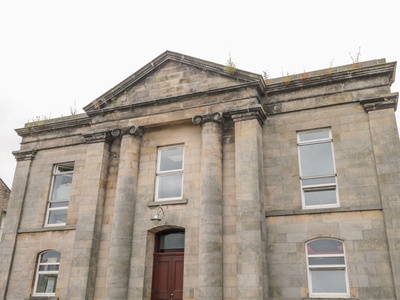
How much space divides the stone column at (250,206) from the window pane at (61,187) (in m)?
7.70

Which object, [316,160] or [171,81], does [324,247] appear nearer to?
[316,160]

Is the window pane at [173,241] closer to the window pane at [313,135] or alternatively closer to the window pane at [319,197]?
the window pane at [319,197]

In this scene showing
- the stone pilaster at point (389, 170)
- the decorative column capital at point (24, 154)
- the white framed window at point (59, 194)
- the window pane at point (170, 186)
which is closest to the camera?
the stone pilaster at point (389, 170)

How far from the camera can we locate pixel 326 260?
11047mm

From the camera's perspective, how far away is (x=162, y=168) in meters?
14.0

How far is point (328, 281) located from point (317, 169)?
3401 millimetres

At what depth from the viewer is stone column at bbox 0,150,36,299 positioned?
15016 millimetres

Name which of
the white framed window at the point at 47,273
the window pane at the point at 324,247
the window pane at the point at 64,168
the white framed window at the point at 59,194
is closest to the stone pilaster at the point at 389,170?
the window pane at the point at 324,247

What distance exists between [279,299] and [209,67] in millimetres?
8052

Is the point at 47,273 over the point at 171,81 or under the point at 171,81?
under

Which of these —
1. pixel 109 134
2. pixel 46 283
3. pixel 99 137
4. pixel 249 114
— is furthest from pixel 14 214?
pixel 249 114

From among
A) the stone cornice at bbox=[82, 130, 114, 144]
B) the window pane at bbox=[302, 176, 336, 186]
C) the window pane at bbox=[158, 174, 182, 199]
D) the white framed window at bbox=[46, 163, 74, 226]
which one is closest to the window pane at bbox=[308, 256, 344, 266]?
the window pane at bbox=[302, 176, 336, 186]

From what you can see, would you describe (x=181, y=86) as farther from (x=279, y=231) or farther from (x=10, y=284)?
(x=10, y=284)

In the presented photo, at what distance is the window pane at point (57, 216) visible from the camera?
607 inches
